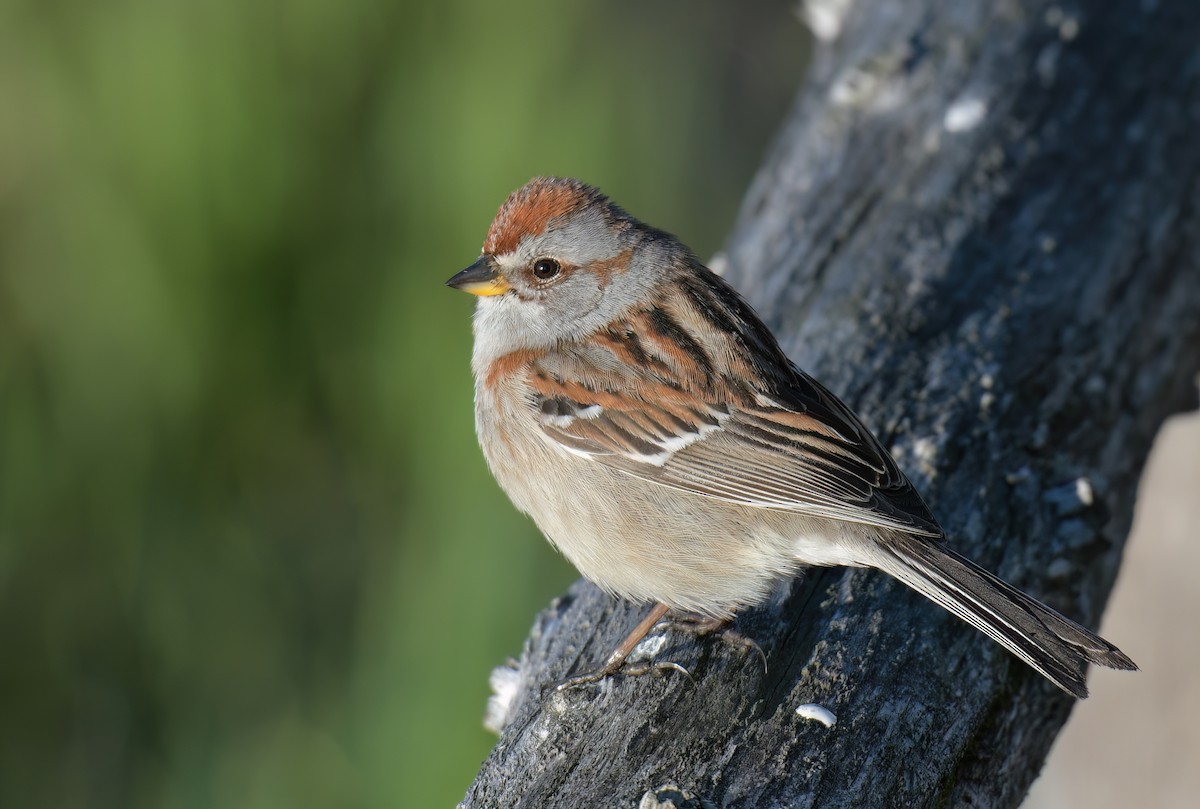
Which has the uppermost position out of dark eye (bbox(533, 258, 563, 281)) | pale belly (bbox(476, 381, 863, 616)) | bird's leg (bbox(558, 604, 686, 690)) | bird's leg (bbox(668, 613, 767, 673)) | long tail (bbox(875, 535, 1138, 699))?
dark eye (bbox(533, 258, 563, 281))

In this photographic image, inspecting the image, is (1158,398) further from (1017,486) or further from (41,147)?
(41,147)

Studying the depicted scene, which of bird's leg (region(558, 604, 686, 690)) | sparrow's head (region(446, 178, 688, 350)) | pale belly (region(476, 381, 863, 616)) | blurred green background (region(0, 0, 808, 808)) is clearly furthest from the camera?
blurred green background (region(0, 0, 808, 808))

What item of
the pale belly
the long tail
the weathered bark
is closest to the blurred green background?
the pale belly

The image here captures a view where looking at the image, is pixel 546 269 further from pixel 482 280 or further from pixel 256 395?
pixel 256 395

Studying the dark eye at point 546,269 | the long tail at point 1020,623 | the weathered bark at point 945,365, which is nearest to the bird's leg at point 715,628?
the weathered bark at point 945,365

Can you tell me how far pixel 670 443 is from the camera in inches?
92.5

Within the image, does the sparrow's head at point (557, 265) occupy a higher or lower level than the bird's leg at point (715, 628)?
higher

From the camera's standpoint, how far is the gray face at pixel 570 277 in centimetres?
265

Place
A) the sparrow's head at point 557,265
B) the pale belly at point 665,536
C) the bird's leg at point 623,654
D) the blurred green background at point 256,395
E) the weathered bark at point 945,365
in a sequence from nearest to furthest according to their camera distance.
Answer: the weathered bark at point 945,365 → the bird's leg at point 623,654 → the pale belly at point 665,536 → the sparrow's head at point 557,265 → the blurred green background at point 256,395

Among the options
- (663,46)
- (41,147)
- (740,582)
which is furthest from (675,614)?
(663,46)

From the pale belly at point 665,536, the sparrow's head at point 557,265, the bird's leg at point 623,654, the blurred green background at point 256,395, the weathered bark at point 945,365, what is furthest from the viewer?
the blurred green background at point 256,395

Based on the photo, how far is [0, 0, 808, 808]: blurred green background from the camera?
3.14m

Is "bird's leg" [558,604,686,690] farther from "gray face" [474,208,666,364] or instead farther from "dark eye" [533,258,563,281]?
"dark eye" [533,258,563,281]

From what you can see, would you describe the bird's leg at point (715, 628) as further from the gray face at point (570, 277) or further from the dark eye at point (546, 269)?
the dark eye at point (546, 269)
